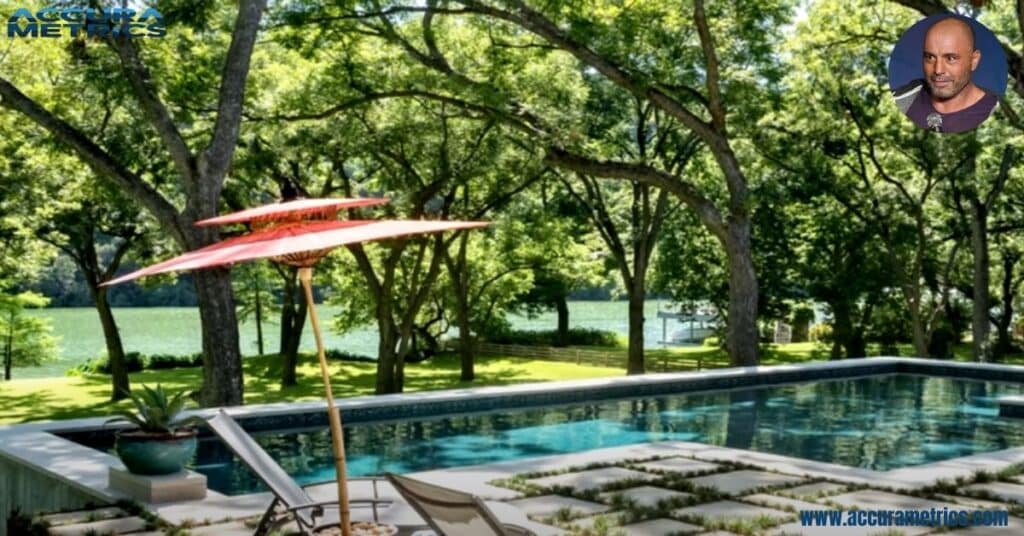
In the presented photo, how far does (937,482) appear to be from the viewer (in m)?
8.98

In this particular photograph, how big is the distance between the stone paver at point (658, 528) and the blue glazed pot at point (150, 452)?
347cm

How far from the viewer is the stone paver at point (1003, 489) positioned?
855 cm

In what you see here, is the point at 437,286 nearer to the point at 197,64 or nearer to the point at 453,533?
the point at 197,64

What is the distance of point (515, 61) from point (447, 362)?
20472 mm

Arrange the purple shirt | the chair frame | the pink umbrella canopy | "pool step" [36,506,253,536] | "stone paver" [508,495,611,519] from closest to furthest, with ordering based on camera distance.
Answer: the chair frame, the pink umbrella canopy, "pool step" [36,506,253,536], "stone paver" [508,495,611,519], the purple shirt

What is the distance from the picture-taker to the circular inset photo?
10.6 meters

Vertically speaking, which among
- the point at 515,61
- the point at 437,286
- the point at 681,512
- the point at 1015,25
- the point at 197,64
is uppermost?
the point at 1015,25

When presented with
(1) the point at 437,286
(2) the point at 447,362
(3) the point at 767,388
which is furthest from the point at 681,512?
(2) the point at 447,362

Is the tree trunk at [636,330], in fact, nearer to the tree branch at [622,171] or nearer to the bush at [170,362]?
the tree branch at [622,171]

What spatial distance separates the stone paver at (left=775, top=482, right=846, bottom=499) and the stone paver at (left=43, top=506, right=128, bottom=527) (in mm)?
4848

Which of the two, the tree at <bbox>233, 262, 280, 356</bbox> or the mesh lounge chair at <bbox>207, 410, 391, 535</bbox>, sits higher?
the tree at <bbox>233, 262, 280, 356</bbox>

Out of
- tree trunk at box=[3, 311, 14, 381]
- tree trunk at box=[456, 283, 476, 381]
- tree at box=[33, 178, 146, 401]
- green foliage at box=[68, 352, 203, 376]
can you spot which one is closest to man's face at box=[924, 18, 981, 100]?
tree at box=[33, 178, 146, 401]

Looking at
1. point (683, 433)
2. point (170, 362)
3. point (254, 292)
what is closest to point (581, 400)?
point (683, 433)

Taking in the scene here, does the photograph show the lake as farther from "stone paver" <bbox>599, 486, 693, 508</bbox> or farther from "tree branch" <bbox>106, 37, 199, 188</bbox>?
"stone paver" <bbox>599, 486, 693, 508</bbox>
